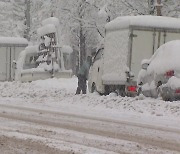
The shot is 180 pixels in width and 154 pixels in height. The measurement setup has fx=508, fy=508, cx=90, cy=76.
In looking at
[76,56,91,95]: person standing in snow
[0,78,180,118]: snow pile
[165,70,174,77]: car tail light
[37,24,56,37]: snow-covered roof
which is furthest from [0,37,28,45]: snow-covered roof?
[165,70,174,77]: car tail light

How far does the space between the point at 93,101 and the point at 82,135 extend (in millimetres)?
7361

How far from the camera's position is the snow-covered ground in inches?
499

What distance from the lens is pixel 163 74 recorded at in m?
15.4

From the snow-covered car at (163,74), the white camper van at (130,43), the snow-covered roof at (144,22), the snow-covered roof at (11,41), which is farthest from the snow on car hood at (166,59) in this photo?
the snow-covered roof at (11,41)

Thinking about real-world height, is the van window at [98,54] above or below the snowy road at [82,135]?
above

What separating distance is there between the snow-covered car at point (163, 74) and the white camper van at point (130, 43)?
0.66 m

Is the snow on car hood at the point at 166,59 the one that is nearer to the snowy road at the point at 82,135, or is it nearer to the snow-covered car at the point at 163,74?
the snow-covered car at the point at 163,74

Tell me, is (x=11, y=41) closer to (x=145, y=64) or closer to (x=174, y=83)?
(x=145, y=64)

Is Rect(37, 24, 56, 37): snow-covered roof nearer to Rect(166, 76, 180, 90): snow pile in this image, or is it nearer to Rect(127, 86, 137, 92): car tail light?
Rect(127, 86, 137, 92): car tail light

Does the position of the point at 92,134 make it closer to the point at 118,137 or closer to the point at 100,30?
the point at 118,137

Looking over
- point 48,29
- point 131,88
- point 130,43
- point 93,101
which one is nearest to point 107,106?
point 93,101

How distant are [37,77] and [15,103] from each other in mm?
9168

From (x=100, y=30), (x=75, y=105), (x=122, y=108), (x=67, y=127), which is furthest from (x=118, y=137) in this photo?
(x=100, y=30)

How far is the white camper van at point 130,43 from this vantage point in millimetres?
17906
